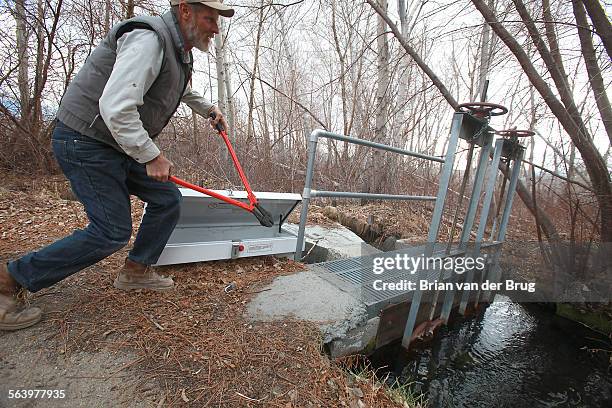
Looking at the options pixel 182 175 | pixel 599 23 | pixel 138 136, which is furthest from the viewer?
pixel 182 175

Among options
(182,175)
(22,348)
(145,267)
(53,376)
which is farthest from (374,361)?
(182,175)

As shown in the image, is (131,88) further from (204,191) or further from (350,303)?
(350,303)

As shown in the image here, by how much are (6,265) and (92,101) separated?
0.96 meters

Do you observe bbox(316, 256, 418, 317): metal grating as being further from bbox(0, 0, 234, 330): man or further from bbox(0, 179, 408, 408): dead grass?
bbox(0, 0, 234, 330): man

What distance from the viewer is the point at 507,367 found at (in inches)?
109

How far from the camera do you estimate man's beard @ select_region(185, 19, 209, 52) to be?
1.62 m

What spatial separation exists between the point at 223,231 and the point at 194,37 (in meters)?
1.63

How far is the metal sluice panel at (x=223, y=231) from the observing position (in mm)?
2232

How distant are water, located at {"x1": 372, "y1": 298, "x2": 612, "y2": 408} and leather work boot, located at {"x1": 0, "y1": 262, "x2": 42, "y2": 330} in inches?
93.5

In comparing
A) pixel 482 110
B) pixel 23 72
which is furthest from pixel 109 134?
pixel 23 72

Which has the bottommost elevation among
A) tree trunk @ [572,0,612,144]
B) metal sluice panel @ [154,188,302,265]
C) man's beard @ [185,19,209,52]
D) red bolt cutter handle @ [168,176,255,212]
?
metal sluice panel @ [154,188,302,265]

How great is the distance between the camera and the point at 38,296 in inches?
72.8

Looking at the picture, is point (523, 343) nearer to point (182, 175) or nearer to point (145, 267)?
point (145, 267)

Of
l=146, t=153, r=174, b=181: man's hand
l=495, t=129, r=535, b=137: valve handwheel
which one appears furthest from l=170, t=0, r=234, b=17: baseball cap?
l=495, t=129, r=535, b=137: valve handwheel
